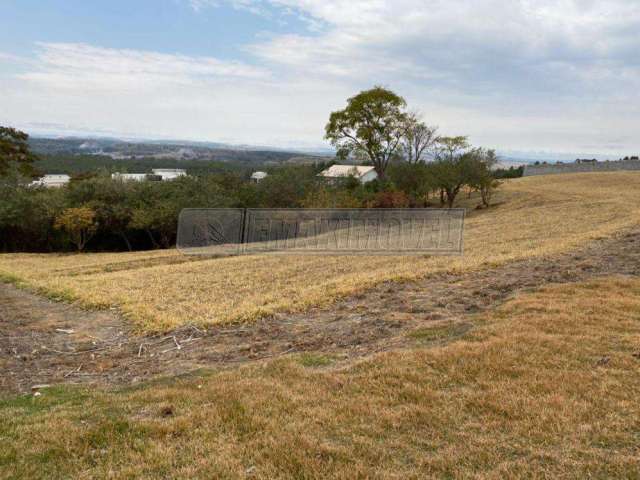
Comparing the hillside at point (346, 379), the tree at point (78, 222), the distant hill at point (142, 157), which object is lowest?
the tree at point (78, 222)

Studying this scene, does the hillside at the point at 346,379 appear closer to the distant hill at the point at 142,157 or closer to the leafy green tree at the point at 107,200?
the leafy green tree at the point at 107,200

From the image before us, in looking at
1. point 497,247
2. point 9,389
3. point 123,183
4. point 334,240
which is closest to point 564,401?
point 9,389

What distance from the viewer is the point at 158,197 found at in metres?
31.9

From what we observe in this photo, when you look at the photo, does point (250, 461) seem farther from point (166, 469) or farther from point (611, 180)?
point (611, 180)

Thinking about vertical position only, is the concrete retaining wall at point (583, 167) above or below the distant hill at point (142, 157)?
below

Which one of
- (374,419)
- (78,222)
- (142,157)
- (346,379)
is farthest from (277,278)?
(142,157)

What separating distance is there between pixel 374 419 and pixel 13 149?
34035 millimetres

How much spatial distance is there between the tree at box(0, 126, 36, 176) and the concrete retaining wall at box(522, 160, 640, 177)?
45.9 m

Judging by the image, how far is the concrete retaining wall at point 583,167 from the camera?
41531mm

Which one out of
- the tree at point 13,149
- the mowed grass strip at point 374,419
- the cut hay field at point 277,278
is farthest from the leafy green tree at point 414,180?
the mowed grass strip at point 374,419

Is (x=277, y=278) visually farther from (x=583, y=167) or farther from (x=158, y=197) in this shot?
(x=583, y=167)

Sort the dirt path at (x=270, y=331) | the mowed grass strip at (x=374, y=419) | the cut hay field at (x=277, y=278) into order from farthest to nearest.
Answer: the cut hay field at (x=277, y=278) → the dirt path at (x=270, y=331) → the mowed grass strip at (x=374, y=419)

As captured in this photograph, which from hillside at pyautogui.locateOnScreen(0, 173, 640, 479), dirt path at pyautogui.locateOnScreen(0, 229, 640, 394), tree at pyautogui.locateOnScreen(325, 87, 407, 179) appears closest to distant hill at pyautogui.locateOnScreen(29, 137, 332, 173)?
tree at pyautogui.locateOnScreen(325, 87, 407, 179)

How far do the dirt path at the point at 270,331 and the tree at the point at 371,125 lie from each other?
31.9 meters
